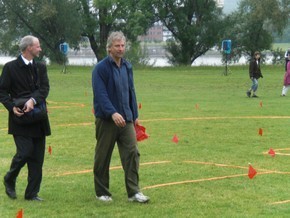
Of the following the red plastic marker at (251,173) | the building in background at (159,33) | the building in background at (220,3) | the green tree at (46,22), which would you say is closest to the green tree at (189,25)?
the building in background at (220,3)

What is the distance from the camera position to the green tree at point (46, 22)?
57438 mm

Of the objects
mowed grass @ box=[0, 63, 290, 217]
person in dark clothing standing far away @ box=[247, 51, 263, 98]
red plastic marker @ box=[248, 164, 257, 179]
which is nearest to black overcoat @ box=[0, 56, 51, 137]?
mowed grass @ box=[0, 63, 290, 217]

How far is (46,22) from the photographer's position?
57688 mm

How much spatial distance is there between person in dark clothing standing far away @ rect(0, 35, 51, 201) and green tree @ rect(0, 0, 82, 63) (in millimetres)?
50446

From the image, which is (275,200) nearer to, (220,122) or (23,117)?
(23,117)

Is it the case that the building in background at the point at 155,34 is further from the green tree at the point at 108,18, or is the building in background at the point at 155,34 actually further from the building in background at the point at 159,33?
the green tree at the point at 108,18

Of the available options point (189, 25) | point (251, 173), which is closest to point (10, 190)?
point (251, 173)

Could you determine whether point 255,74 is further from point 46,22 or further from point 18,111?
point 46,22

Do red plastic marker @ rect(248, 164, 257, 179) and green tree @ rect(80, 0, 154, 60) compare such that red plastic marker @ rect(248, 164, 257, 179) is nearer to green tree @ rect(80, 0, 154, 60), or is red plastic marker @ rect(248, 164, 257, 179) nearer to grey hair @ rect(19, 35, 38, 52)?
grey hair @ rect(19, 35, 38, 52)

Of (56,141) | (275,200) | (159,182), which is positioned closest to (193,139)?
(56,141)

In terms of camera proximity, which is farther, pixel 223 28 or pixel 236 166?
pixel 223 28

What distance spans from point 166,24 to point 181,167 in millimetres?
53512

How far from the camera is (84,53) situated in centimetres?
8638

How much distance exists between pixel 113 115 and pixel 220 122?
315 inches
